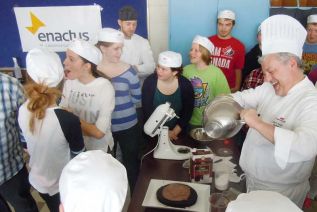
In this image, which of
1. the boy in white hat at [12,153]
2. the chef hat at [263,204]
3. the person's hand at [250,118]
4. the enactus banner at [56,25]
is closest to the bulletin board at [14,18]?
the enactus banner at [56,25]

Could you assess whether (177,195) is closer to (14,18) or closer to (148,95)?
(148,95)

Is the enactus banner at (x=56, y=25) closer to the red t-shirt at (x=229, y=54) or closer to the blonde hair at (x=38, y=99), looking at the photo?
the red t-shirt at (x=229, y=54)

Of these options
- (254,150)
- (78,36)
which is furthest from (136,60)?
(254,150)

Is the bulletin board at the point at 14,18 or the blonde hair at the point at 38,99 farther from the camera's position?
the bulletin board at the point at 14,18

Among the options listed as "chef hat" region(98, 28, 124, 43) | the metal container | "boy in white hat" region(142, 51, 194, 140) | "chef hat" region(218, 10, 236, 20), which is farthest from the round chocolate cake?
"chef hat" region(218, 10, 236, 20)

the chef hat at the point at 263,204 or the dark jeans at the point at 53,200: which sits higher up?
the chef hat at the point at 263,204

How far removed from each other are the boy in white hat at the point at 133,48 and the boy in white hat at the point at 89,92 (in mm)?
995

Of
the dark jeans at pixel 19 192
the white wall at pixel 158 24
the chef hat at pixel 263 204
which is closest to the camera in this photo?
the chef hat at pixel 263 204

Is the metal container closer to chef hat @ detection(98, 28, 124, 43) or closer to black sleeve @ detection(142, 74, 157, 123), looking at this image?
black sleeve @ detection(142, 74, 157, 123)

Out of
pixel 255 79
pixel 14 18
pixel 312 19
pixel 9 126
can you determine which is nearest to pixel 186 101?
pixel 255 79

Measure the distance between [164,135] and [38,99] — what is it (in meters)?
0.76

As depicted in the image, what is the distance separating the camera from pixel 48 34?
3.44 metres

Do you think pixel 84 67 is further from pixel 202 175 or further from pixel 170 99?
pixel 202 175

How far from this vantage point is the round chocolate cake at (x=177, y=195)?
1270 millimetres
